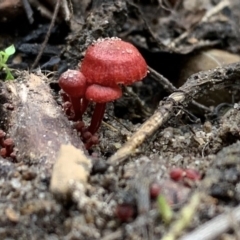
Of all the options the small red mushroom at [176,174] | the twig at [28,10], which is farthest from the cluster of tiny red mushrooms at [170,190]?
the twig at [28,10]

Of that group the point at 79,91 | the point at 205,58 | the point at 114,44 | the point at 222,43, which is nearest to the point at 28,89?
the point at 79,91

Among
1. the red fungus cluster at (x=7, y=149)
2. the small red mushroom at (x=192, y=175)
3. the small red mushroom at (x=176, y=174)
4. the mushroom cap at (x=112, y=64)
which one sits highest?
the mushroom cap at (x=112, y=64)

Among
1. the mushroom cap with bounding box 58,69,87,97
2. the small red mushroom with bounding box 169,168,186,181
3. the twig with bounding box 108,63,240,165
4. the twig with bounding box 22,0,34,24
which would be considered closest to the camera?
the small red mushroom with bounding box 169,168,186,181

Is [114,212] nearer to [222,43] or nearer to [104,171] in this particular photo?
[104,171]

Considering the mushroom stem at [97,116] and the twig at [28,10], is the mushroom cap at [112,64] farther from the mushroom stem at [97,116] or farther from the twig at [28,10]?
the twig at [28,10]

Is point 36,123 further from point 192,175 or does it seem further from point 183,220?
point 183,220

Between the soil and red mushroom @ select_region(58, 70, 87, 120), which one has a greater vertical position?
red mushroom @ select_region(58, 70, 87, 120)

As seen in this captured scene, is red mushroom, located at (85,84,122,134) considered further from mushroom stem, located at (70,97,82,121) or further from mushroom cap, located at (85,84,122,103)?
mushroom stem, located at (70,97,82,121)

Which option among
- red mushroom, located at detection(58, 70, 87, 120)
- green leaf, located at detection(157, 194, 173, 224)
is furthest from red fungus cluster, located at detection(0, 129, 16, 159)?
green leaf, located at detection(157, 194, 173, 224)
